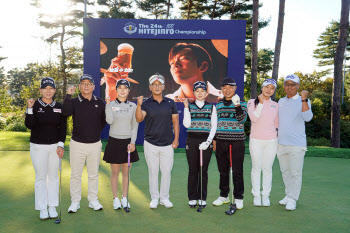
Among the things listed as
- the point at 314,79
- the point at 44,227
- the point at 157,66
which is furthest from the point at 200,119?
the point at 314,79

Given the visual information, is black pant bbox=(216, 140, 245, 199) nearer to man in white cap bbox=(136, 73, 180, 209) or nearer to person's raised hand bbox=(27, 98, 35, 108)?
man in white cap bbox=(136, 73, 180, 209)

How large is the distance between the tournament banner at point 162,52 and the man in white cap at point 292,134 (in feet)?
18.0

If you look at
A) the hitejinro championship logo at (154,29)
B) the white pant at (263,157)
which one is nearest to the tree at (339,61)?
the hitejinro championship logo at (154,29)

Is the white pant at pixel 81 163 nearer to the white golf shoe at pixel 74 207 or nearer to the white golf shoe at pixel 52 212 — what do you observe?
the white golf shoe at pixel 74 207

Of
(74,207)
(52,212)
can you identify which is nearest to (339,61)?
(74,207)

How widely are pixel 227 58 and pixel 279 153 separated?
5.99 meters

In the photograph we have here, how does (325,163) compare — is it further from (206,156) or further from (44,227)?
(44,227)

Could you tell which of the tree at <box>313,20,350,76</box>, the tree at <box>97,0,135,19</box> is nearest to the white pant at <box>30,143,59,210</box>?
the tree at <box>97,0,135,19</box>

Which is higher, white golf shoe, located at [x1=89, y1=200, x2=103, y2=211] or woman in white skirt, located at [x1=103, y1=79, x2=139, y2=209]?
woman in white skirt, located at [x1=103, y1=79, x2=139, y2=209]

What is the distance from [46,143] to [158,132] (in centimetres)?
131

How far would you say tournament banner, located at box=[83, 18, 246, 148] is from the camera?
9656 mm

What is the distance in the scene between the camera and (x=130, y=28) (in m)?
9.85

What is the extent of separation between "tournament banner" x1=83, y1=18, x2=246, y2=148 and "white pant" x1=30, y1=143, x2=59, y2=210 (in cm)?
602

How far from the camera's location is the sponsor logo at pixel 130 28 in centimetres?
982
